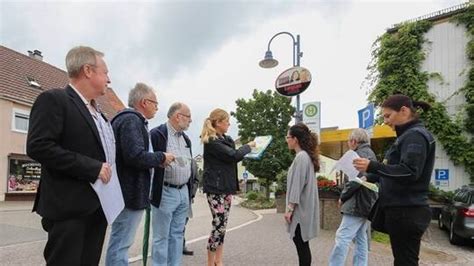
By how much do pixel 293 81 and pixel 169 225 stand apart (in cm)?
762

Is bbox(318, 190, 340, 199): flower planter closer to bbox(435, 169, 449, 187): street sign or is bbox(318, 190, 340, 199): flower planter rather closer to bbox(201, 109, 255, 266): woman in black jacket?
bbox(201, 109, 255, 266): woman in black jacket

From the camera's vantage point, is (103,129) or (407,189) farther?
(407,189)

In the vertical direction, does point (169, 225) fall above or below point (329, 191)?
above

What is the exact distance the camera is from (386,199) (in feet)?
11.5

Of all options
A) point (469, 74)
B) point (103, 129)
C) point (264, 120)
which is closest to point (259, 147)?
point (103, 129)

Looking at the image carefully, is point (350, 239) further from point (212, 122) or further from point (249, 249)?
point (249, 249)

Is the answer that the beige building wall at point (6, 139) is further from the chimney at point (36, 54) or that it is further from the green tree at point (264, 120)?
the green tree at point (264, 120)

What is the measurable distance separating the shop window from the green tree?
14.3 metres

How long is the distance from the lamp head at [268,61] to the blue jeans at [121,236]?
10.6 metres

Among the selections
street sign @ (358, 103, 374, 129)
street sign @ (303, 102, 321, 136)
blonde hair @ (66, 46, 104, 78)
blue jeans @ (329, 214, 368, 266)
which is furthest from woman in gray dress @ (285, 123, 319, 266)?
street sign @ (303, 102, 321, 136)

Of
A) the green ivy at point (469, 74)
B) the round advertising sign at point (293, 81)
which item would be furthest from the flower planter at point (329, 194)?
the green ivy at point (469, 74)

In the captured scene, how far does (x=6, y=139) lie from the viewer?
75.6ft

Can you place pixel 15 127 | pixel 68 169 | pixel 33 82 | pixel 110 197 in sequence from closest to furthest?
pixel 68 169, pixel 110 197, pixel 15 127, pixel 33 82

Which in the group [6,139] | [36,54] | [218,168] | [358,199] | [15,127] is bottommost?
[358,199]
